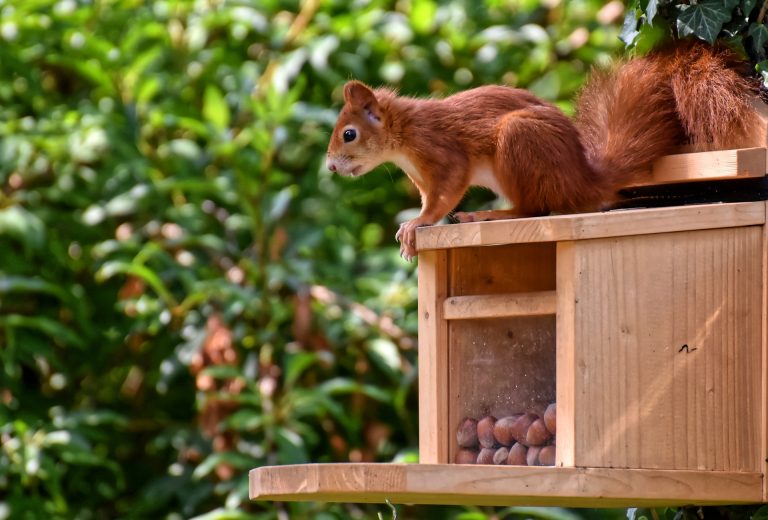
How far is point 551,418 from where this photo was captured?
211 cm

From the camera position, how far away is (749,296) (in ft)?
6.56

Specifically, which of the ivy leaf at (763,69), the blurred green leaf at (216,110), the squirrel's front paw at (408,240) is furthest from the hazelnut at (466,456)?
the blurred green leaf at (216,110)

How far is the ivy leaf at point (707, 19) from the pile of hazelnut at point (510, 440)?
0.69 meters

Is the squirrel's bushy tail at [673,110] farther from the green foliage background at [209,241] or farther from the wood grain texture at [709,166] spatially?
the green foliage background at [209,241]

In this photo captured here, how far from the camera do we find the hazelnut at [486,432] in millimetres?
2186

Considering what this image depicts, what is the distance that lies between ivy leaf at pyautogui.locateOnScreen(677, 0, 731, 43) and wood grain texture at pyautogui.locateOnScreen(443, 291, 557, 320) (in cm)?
54

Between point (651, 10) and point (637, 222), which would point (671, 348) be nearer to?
point (637, 222)

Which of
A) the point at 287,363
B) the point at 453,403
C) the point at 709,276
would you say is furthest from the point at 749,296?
the point at 287,363

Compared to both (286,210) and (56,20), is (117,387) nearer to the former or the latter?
(286,210)

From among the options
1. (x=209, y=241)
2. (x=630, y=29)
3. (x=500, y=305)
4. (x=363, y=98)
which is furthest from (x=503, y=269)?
(x=209, y=241)

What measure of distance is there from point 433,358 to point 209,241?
67.3 inches

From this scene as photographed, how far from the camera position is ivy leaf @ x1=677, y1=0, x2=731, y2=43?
Answer: 2258 mm

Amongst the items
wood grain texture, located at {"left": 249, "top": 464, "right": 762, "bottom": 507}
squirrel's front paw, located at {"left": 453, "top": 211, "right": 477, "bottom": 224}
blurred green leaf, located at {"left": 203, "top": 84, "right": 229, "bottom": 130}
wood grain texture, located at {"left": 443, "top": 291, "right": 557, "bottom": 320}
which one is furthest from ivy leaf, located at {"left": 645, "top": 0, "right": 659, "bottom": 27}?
blurred green leaf, located at {"left": 203, "top": 84, "right": 229, "bottom": 130}

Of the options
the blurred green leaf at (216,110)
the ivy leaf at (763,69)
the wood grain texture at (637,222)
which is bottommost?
the wood grain texture at (637,222)
